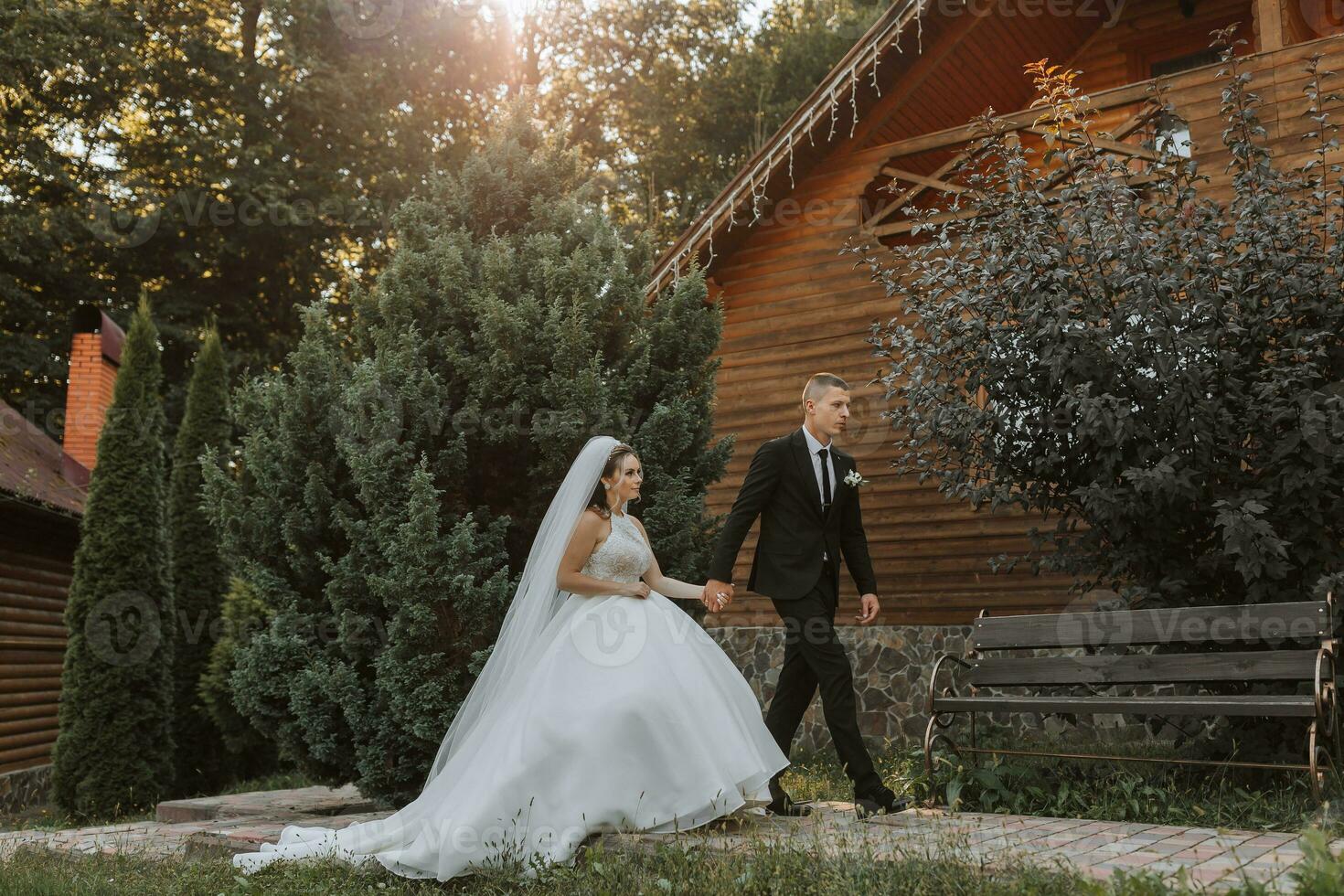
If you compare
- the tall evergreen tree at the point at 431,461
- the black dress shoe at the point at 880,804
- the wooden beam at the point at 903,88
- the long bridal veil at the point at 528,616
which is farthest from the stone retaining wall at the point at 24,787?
A: the wooden beam at the point at 903,88

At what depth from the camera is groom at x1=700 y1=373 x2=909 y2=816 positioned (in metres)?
6.07

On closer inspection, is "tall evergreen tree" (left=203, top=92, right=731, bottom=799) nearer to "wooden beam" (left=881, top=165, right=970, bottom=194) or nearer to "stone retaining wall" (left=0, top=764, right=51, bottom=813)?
"wooden beam" (left=881, top=165, right=970, bottom=194)

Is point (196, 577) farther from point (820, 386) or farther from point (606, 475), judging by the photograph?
point (820, 386)

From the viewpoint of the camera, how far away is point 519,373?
25.8ft

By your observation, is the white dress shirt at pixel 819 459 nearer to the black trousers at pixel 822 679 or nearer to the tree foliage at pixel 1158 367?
the black trousers at pixel 822 679

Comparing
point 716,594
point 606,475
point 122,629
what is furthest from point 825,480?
point 122,629

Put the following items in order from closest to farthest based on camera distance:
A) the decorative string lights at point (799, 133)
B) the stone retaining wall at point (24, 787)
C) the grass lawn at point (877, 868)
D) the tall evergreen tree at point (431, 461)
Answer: the grass lawn at point (877, 868), the tall evergreen tree at point (431, 461), the decorative string lights at point (799, 133), the stone retaining wall at point (24, 787)

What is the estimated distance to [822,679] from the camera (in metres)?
5.92

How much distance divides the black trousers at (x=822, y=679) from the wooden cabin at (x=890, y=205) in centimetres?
480

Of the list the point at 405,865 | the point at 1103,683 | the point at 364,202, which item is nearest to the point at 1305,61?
the point at 1103,683

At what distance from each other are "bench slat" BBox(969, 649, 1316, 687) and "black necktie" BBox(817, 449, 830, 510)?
176 centimetres

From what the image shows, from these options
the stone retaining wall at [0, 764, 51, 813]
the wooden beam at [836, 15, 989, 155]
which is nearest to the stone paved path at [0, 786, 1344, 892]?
the stone retaining wall at [0, 764, 51, 813]

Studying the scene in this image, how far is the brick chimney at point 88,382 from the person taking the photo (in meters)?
17.0

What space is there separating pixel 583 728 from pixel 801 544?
65.2 inches
